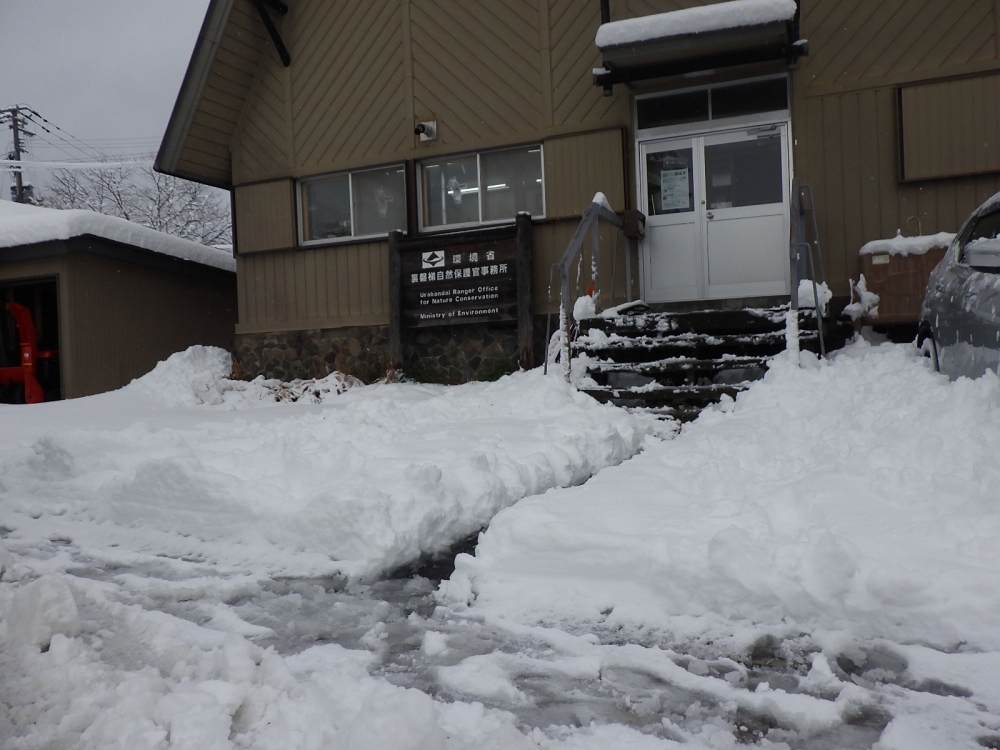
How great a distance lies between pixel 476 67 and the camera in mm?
10531

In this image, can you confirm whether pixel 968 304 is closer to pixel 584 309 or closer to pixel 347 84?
pixel 584 309

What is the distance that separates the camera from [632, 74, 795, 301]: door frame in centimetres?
923

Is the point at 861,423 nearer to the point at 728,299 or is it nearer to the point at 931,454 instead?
the point at 931,454

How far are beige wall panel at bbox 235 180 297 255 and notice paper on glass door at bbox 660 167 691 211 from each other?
5515mm

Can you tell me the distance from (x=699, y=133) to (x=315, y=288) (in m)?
5.87

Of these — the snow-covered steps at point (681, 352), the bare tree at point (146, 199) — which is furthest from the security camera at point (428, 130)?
the bare tree at point (146, 199)

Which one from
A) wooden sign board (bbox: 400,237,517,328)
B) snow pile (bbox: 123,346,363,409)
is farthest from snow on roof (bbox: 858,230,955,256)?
snow pile (bbox: 123,346,363,409)

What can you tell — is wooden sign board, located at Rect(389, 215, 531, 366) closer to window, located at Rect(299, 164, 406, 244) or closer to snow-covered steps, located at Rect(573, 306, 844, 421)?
window, located at Rect(299, 164, 406, 244)

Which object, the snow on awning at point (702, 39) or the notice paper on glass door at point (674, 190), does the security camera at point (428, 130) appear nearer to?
the snow on awning at point (702, 39)

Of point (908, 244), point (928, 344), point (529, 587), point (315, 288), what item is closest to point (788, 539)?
point (529, 587)

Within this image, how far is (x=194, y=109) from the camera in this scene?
11.2 meters

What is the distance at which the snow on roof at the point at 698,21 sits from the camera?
315 inches

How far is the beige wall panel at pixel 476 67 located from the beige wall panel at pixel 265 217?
2520mm

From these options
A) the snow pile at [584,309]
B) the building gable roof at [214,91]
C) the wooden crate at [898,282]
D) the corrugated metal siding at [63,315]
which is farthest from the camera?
the corrugated metal siding at [63,315]
